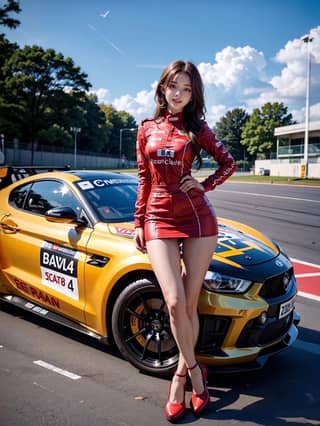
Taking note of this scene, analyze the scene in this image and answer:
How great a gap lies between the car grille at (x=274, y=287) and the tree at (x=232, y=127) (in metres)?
110

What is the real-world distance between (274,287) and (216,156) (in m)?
1.07

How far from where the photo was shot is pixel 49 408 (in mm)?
2699

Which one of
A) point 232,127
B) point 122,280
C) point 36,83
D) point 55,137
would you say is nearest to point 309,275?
point 122,280

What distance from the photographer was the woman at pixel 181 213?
2594mm

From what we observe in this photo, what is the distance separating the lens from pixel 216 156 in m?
2.72

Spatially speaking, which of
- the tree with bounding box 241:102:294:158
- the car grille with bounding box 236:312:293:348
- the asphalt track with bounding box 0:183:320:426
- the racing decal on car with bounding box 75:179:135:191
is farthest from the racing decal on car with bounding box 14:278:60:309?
the tree with bounding box 241:102:294:158

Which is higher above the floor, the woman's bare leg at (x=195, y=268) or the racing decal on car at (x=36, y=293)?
the woman's bare leg at (x=195, y=268)

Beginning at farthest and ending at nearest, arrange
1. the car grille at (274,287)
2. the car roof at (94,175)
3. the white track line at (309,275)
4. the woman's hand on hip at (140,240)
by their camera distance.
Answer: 1. the white track line at (309,275)
2. the car roof at (94,175)
3. the car grille at (274,287)
4. the woman's hand on hip at (140,240)

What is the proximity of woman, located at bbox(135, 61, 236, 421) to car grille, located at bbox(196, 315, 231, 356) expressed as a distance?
16cm

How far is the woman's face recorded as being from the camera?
2.64 meters

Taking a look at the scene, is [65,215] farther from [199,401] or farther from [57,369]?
[199,401]

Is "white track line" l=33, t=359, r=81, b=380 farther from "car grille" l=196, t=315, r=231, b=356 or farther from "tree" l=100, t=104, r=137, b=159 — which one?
"tree" l=100, t=104, r=137, b=159

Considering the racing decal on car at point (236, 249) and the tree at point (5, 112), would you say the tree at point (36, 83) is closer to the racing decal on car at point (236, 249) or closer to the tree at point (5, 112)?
the tree at point (5, 112)

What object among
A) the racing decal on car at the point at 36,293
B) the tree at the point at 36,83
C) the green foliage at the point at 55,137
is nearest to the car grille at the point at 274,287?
the racing decal on car at the point at 36,293
